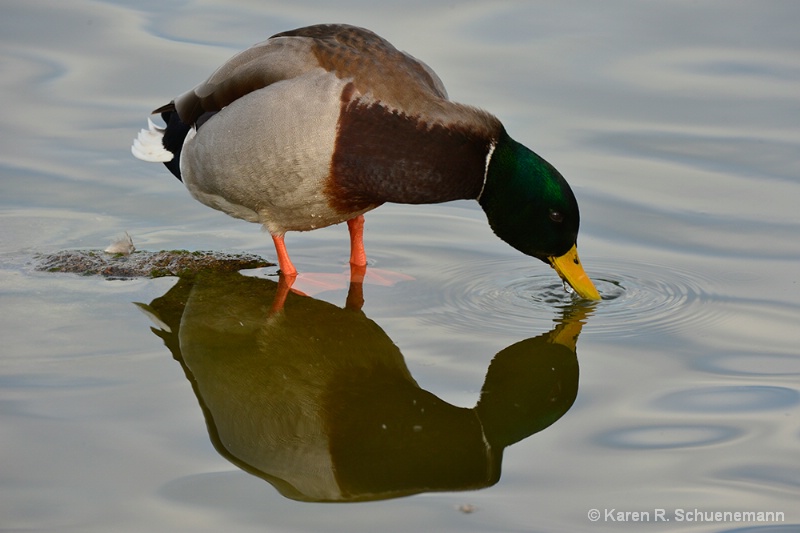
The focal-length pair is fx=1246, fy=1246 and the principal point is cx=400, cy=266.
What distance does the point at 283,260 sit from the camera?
6.22 m

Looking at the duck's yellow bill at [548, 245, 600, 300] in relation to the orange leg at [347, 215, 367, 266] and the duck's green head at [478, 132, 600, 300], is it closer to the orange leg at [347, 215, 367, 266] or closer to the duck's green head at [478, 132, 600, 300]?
the duck's green head at [478, 132, 600, 300]

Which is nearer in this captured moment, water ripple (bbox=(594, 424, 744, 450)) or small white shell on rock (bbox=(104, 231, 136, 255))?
water ripple (bbox=(594, 424, 744, 450))

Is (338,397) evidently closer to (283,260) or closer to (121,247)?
(283,260)

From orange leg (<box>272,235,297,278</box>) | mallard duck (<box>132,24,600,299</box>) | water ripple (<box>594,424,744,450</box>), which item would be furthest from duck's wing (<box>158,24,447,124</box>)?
water ripple (<box>594,424,744,450</box>)

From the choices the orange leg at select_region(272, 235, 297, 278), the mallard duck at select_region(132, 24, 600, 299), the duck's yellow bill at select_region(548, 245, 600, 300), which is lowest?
the orange leg at select_region(272, 235, 297, 278)

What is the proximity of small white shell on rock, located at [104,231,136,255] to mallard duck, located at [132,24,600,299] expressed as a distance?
613 mm

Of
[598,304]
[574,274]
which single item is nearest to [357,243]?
[574,274]

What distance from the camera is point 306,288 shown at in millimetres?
6051

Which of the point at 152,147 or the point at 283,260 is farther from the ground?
the point at 152,147

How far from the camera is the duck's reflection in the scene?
4168 millimetres

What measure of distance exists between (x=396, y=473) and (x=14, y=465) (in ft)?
4.15

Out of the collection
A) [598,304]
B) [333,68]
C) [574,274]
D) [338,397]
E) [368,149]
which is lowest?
[338,397]

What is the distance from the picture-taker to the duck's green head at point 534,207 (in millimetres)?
5691

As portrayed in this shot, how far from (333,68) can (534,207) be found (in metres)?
1.13
